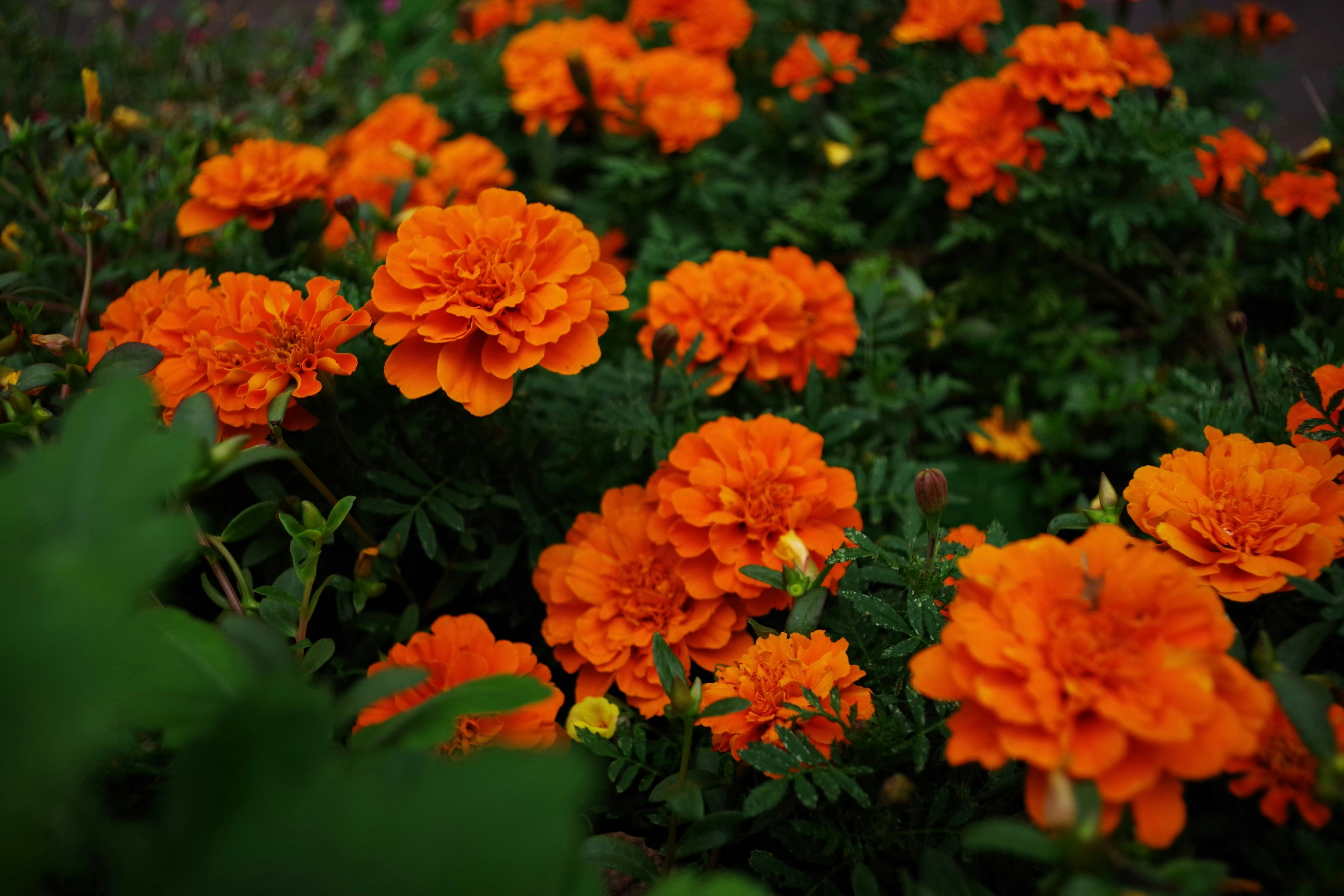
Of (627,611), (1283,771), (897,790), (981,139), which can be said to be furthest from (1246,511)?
(981,139)

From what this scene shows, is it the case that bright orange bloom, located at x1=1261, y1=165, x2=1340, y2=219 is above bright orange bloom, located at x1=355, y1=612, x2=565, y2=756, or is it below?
above

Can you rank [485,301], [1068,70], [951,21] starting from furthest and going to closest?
1. [951,21]
2. [1068,70]
3. [485,301]

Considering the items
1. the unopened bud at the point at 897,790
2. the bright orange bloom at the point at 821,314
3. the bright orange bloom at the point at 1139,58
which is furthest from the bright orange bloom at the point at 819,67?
the unopened bud at the point at 897,790

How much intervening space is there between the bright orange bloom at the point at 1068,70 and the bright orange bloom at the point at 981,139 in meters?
0.04

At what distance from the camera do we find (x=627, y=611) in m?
0.92

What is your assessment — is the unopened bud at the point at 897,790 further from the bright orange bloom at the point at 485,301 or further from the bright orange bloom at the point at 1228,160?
the bright orange bloom at the point at 1228,160

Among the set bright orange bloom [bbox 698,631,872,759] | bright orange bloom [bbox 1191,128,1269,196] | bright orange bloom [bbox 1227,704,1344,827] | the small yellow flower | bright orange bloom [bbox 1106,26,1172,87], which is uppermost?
bright orange bloom [bbox 1106,26,1172,87]

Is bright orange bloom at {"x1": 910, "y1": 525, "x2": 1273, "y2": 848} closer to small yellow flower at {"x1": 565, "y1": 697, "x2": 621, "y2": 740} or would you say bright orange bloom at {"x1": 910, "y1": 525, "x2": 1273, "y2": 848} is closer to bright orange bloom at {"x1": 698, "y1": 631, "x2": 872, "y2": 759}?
bright orange bloom at {"x1": 698, "y1": 631, "x2": 872, "y2": 759}

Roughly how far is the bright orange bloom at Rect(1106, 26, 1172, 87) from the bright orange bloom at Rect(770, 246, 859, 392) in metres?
0.69

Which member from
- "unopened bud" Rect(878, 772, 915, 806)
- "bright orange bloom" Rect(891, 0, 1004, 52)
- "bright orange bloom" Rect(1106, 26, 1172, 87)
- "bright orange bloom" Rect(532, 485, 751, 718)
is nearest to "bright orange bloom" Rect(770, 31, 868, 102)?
"bright orange bloom" Rect(891, 0, 1004, 52)

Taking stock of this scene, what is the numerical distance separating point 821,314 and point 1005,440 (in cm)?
44

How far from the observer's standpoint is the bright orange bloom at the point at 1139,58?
1.41 m

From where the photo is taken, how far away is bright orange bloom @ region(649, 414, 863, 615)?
891 millimetres

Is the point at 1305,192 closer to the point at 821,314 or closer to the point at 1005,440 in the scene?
the point at 1005,440
